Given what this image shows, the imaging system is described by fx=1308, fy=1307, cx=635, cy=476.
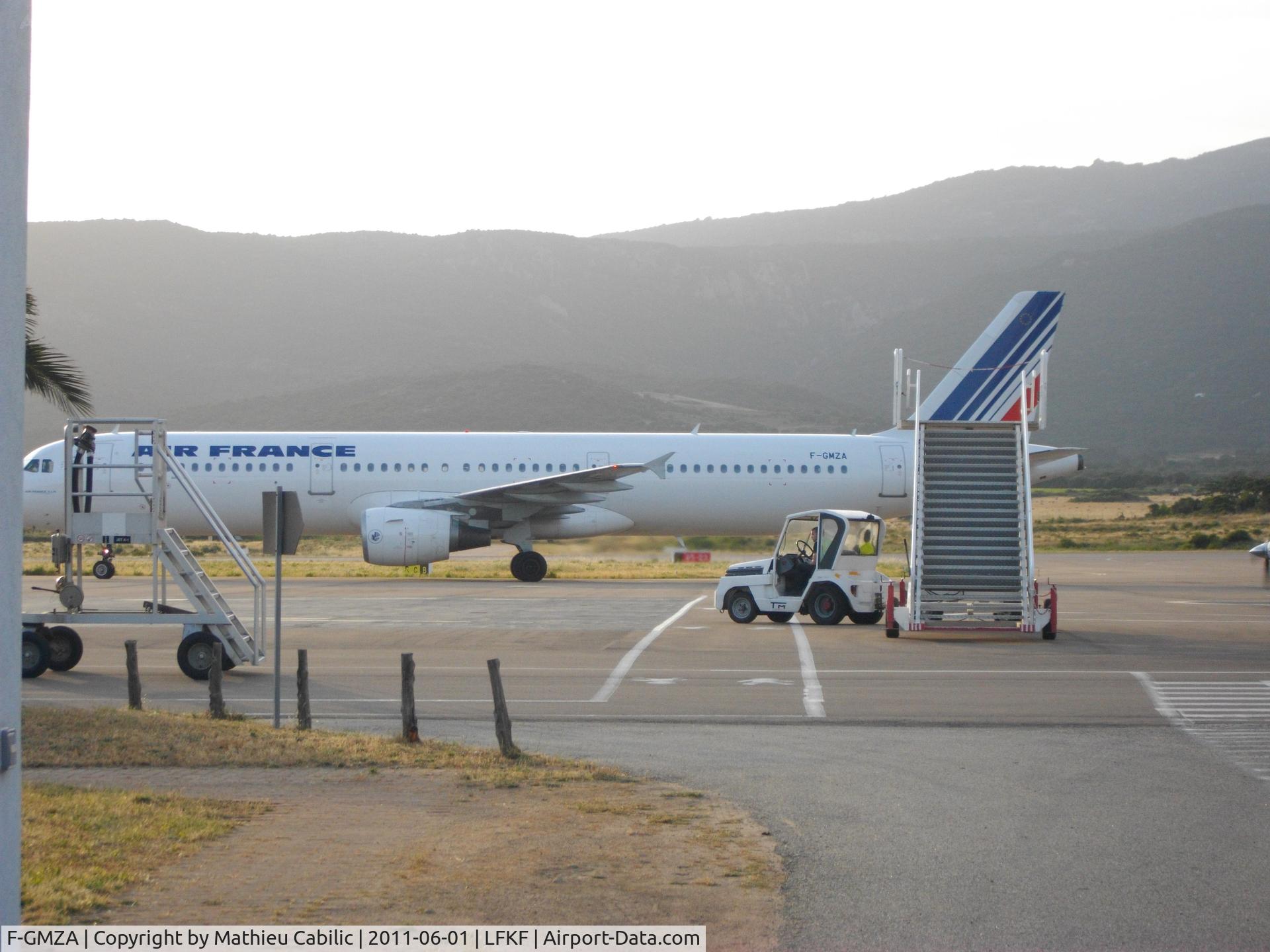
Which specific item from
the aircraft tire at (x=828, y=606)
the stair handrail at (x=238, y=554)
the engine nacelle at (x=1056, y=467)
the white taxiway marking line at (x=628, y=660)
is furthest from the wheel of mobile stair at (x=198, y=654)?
the engine nacelle at (x=1056, y=467)

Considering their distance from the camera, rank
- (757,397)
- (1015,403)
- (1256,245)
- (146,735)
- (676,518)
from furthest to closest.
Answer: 1. (1256,245)
2. (757,397)
3. (676,518)
4. (1015,403)
5. (146,735)

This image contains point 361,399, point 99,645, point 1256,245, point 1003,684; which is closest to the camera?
point 1003,684

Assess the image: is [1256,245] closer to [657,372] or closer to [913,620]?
[657,372]

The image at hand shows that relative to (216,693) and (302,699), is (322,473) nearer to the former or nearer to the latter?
(216,693)

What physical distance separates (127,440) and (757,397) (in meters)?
135

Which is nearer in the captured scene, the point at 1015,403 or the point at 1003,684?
the point at 1003,684

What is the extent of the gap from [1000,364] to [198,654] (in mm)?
23134

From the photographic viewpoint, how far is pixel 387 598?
2827 cm

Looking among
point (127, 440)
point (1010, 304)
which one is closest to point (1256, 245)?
point (1010, 304)

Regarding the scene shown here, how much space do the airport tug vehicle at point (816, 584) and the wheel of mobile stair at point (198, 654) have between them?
9.47 m

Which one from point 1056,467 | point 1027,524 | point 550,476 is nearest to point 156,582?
point 1027,524

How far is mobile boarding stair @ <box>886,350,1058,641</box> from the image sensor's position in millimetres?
20328

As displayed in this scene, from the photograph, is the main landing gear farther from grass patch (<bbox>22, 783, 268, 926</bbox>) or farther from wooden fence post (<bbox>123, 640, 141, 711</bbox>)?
grass patch (<bbox>22, 783, 268, 926</bbox>)

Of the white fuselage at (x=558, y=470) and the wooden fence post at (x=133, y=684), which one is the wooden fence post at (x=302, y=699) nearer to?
the wooden fence post at (x=133, y=684)
